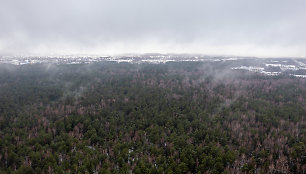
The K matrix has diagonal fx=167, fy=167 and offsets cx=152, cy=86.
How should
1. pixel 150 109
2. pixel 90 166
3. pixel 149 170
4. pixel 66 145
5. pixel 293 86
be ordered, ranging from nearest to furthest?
pixel 149 170 → pixel 90 166 → pixel 66 145 → pixel 150 109 → pixel 293 86

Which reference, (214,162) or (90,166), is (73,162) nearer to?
(90,166)

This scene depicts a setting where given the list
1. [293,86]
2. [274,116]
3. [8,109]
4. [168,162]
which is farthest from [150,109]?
[293,86]

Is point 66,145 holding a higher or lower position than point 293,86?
lower

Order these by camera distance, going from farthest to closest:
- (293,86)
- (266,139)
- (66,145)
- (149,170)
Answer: (293,86) < (266,139) < (66,145) < (149,170)

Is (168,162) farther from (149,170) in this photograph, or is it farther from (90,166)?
(90,166)

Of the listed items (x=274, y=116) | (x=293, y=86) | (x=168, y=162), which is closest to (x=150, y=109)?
(x=168, y=162)

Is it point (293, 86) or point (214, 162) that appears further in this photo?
point (293, 86)

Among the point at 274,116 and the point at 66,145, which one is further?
the point at 274,116

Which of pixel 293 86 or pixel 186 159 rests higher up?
pixel 293 86

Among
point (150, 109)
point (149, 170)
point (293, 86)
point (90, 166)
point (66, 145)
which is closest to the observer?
point (149, 170)
